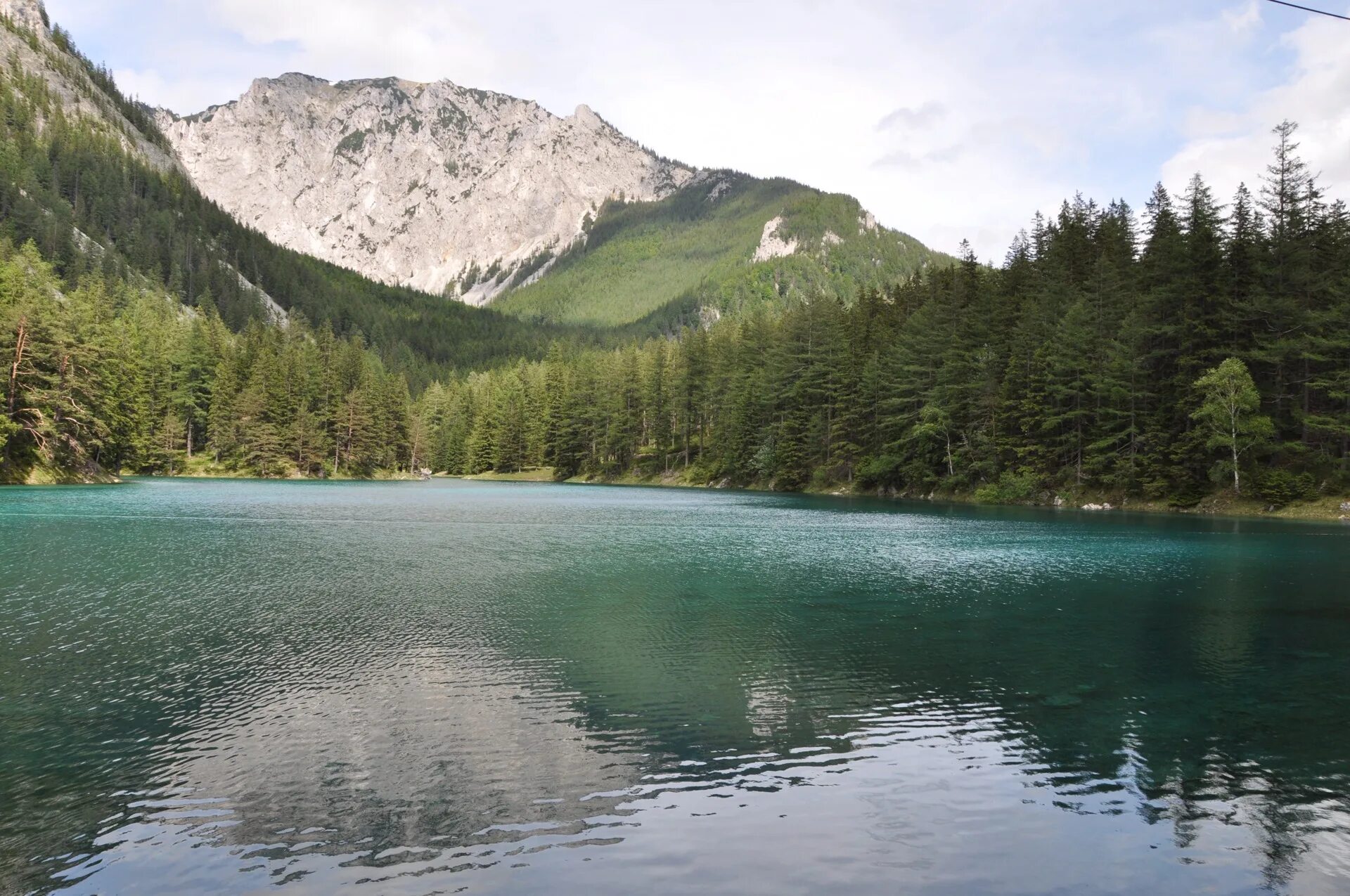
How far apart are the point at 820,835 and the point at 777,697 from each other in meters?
5.52

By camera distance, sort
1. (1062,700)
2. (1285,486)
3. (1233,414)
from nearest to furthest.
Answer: (1062,700), (1233,414), (1285,486)

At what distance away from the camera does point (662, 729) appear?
1264 cm

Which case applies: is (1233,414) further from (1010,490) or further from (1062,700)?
(1062,700)

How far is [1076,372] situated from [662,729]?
67467 millimetres

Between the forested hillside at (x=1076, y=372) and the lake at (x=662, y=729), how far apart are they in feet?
114

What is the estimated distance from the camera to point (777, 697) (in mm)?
14539

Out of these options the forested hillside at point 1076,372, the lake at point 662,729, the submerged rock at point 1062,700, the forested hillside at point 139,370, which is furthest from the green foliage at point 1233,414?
the forested hillside at point 139,370

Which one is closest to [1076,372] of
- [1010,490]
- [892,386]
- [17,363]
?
[1010,490]

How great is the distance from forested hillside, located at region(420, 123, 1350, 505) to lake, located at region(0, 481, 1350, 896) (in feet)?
114

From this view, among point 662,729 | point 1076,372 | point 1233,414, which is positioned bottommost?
point 662,729

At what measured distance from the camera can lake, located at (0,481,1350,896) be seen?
8375 millimetres

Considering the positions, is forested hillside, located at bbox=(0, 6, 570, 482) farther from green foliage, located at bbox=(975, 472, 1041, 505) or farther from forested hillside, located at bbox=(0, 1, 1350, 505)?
green foliage, located at bbox=(975, 472, 1041, 505)

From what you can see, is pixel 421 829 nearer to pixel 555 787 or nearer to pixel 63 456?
pixel 555 787

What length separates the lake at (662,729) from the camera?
8375mm
